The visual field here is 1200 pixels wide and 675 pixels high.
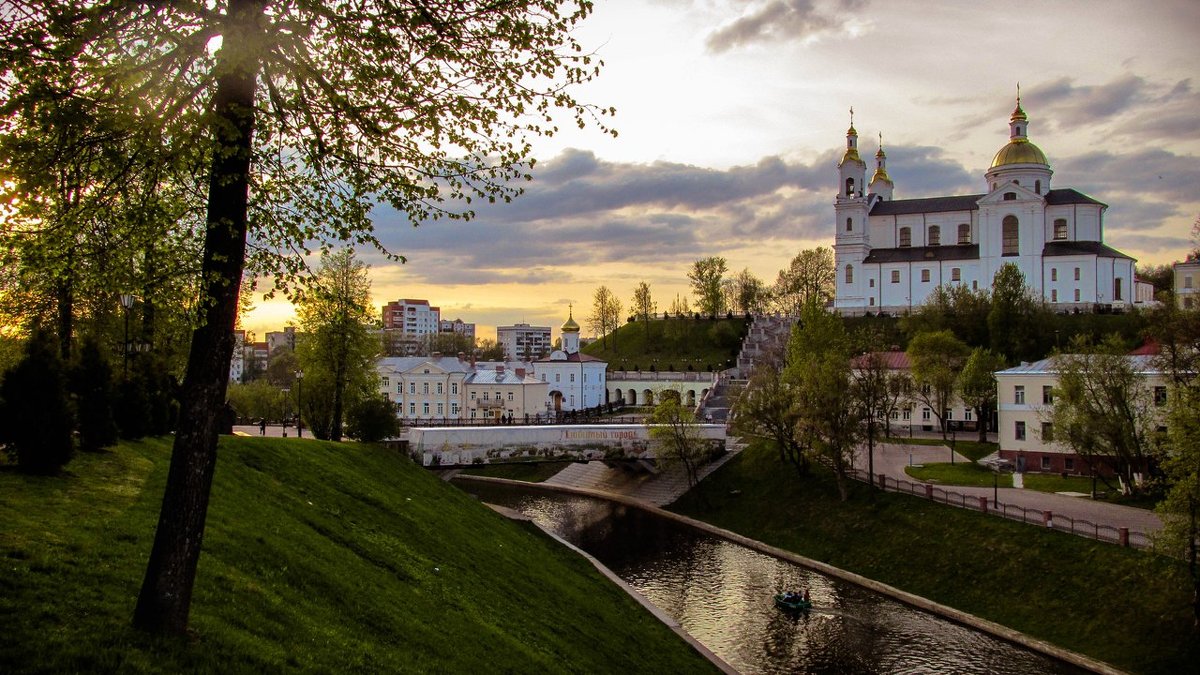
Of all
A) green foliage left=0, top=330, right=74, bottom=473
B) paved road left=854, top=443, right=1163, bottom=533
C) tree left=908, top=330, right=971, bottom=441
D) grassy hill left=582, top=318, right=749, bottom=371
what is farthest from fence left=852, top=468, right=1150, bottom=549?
grassy hill left=582, top=318, right=749, bottom=371

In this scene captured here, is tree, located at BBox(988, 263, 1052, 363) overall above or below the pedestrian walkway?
above

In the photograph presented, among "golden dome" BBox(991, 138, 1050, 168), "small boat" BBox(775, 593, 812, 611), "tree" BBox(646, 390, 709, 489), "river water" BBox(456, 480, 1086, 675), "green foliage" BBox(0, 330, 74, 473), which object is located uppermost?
"golden dome" BBox(991, 138, 1050, 168)

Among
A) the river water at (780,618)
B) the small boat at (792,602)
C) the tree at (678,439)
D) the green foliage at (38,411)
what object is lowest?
the river water at (780,618)

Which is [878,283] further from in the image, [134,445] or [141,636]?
[141,636]

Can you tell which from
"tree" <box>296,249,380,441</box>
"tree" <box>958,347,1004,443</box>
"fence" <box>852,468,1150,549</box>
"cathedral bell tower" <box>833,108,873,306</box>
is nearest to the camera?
"fence" <box>852,468,1150,549</box>

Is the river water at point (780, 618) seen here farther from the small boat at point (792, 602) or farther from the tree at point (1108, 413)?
the tree at point (1108, 413)

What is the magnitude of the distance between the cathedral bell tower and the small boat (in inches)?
2808

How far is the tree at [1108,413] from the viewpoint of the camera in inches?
1480

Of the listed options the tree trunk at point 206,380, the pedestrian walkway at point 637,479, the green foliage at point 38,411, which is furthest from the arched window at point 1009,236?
the tree trunk at point 206,380

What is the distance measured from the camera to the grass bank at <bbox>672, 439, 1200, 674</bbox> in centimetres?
2683

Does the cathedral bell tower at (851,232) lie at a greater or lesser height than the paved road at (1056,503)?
greater

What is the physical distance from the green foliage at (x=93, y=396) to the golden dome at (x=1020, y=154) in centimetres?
9496

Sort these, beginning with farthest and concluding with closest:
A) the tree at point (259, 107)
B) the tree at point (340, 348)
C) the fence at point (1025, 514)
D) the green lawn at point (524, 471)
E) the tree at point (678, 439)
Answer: the green lawn at point (524, 471) → the tree at point (678, 439) → the tree at point (340, 348) → the fence at point (1025, 514) → the tree at point (259, 107)

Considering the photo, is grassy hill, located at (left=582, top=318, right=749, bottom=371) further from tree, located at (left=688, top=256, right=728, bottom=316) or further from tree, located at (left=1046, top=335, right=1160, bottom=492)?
tree, located at (left=1046, top=335, right=1160, bottom=492)
